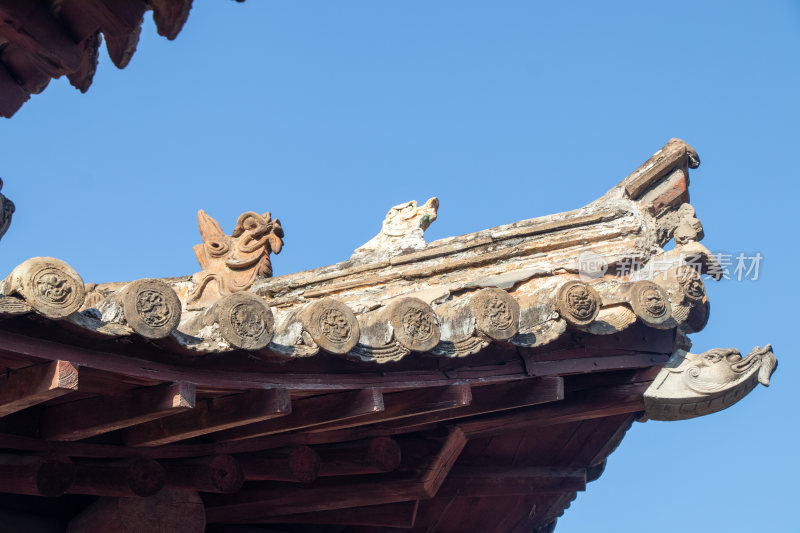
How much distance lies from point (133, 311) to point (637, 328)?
9.38 feet

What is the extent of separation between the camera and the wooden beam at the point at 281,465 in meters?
5.36

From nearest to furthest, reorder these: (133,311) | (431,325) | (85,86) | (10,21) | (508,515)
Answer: (10,21), (85,86), (133,311), (431,325), (508,515)

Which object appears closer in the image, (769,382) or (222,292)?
(769,382)

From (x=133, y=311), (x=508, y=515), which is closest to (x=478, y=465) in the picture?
(x=508, y=515)

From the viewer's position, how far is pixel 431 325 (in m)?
4.75

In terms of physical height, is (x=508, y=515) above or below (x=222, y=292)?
below

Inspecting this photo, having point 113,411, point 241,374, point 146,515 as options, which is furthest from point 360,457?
point 113,411

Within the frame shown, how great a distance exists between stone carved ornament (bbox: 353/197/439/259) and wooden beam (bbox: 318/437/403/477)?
1.78 m

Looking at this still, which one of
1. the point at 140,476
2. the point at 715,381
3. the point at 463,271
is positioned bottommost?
the point at 140,476

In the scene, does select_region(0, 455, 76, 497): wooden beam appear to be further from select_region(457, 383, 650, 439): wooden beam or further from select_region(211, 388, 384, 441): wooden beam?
select_region(457, 383, 650, 439): wooden beam

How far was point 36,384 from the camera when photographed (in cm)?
388

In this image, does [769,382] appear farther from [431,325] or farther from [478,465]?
[431,325]

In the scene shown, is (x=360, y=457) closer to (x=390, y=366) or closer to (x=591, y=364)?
(x=390, y=366)

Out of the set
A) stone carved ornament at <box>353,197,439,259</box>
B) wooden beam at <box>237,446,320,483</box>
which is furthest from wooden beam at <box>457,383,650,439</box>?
stone carved ornament at <box>353,197,439,259</box>
